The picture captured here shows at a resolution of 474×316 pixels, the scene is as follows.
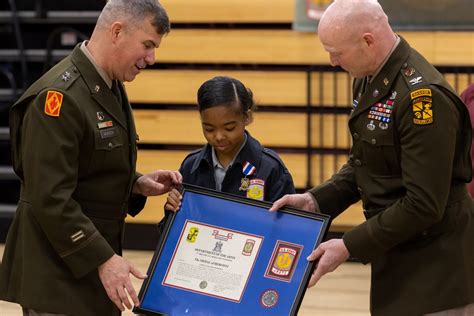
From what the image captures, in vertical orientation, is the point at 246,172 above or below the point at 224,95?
below

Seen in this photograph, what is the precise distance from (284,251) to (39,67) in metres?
5.23

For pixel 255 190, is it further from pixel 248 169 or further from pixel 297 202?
pixel 297 202

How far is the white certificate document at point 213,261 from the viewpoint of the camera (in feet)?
9.41

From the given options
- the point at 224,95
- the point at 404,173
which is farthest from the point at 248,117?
the point at 404,173

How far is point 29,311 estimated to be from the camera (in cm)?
269

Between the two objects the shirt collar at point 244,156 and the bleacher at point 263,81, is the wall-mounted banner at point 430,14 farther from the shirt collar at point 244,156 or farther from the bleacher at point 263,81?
the shirt collar at point 244,156

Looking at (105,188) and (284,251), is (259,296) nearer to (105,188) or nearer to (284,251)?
(284,251)

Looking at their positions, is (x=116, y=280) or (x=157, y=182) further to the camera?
(x=157, y=182)

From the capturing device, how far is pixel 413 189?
8.32 ft

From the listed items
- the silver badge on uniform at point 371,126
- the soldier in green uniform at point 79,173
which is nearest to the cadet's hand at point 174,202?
the soldier in green uniform at point 79,173

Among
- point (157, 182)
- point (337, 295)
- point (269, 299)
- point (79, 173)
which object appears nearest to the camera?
point (79, 173)

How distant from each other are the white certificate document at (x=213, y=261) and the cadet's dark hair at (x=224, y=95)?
54cm

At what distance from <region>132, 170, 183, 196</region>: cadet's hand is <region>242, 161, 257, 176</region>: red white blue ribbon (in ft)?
0.90

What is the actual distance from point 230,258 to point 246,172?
0.44 metres
